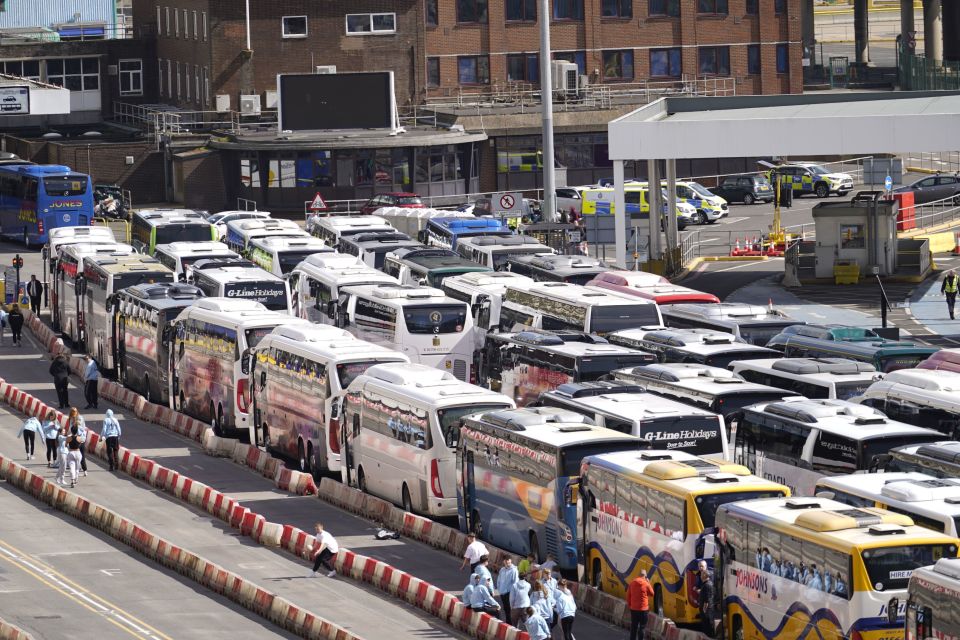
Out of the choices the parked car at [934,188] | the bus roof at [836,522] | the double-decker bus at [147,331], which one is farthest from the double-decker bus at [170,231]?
the bus roof at [836,522]

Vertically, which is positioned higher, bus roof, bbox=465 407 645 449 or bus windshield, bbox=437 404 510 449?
bus roof, bbox=465 407 645 449

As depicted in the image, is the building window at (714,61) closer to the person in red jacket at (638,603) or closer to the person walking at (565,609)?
the person in red jacket at (638,603)

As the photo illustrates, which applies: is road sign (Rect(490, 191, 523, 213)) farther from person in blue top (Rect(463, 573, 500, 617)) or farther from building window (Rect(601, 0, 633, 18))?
person in blue top (Rect(463, 573, 500, 617))

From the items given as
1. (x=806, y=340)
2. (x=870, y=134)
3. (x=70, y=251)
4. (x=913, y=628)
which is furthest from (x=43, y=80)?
(x=913, y=628)

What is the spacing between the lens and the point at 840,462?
3197cm

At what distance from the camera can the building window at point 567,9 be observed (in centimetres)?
10088

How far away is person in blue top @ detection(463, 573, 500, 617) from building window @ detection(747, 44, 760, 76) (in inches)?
2998

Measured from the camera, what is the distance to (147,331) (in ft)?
168

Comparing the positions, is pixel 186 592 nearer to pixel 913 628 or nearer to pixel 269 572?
pixel 269 572

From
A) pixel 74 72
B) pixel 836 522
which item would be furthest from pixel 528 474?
pixel 74 72

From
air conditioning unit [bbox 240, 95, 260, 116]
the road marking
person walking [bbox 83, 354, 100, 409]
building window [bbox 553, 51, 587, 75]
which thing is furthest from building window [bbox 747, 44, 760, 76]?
the road marking

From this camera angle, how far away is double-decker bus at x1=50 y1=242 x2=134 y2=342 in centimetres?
5934

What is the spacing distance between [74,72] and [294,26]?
19.9 m

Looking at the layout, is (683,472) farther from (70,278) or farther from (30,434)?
(70,278)
